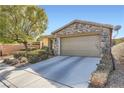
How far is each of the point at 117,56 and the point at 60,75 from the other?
3.25 meters

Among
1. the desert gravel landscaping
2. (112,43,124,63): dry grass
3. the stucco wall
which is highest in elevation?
the stucco wall

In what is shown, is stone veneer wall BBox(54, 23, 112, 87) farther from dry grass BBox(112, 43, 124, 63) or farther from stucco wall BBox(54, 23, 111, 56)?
dry grass BBox(112, 43, 124, 63)

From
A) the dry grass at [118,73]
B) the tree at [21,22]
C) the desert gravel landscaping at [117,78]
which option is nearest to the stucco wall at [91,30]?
the tree at [21,22]

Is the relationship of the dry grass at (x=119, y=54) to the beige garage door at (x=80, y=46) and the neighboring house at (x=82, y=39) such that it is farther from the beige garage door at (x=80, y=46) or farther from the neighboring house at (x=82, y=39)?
the beige garage door at (x=80, y=46)

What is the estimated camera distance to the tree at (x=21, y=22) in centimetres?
1415

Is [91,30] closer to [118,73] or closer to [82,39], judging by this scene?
[82,39]

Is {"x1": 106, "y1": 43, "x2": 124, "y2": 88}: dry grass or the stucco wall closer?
{"x1": 106, "y1": 43, "x2": 124, "y2": 88}: dry grass

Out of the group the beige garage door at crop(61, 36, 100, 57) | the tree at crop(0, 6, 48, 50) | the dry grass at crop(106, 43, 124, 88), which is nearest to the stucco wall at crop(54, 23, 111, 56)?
the beige garage door at crop(61, 36, 100, 57)

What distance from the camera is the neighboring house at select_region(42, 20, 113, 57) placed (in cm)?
1231

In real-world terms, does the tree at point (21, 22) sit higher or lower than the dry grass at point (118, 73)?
higher

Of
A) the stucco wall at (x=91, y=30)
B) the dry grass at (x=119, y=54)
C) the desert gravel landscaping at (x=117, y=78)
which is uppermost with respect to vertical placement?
the stucco wall at (x=91, y=30)

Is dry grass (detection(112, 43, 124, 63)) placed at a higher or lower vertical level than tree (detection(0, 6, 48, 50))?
lower

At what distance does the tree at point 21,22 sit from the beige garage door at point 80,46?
326 centimetres
